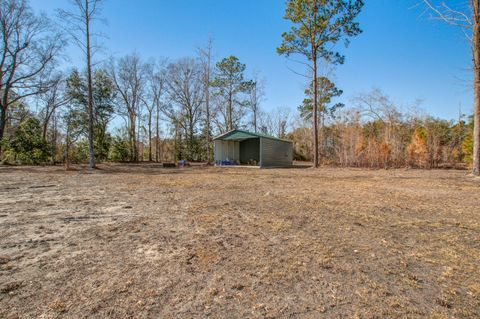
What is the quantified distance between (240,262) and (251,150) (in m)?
16.3

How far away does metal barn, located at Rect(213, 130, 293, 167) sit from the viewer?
48.5ft

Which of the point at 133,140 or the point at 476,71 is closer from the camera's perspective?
the point at 476,71

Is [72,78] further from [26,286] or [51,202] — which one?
[26,286]

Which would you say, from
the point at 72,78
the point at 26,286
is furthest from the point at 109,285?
the point at 72,78

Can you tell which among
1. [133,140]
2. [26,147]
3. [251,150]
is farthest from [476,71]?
[133,140]

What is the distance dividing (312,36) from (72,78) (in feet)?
58.4

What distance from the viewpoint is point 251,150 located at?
708 inches

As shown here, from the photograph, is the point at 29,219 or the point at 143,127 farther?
the point at 143,127

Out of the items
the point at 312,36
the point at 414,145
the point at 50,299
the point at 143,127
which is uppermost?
the point at 312,36

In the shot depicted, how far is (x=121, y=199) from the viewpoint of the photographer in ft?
13.8

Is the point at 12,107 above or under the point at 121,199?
above

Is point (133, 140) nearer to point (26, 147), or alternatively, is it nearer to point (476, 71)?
point (26, 147)

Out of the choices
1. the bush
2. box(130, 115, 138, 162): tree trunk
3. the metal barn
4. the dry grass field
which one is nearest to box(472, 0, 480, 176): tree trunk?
the dry grass field

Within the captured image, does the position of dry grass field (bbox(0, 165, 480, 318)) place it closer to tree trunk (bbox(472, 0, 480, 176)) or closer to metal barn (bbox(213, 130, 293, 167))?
tree trunk (bbox(472, 0, 480, 176))
